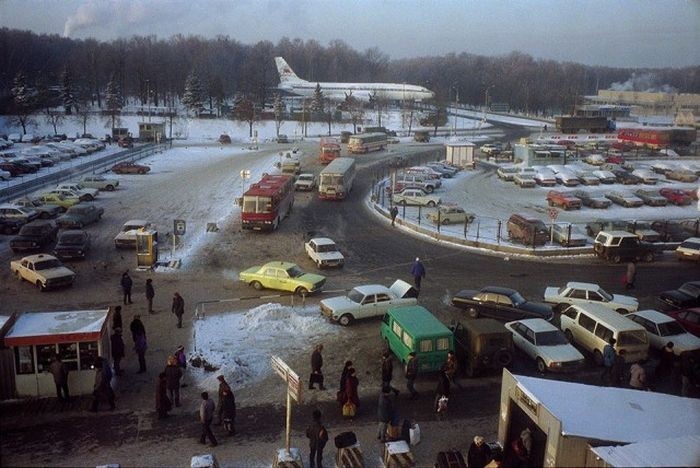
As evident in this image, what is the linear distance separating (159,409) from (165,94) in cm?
10496

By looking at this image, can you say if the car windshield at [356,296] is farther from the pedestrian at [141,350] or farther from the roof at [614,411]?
the roof at [614,411]

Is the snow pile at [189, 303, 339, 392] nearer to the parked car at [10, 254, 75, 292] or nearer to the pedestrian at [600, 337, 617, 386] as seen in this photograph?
the parked car at [10, 254, 75, 292]

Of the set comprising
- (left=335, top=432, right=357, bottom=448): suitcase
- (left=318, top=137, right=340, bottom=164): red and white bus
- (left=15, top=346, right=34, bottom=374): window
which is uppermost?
(left=318, top=137, right=340, bottom=164): red and white bus

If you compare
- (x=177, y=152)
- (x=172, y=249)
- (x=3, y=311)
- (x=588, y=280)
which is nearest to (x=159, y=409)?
(x=3, y=311)

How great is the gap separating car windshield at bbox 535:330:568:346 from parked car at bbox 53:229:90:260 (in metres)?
18.1

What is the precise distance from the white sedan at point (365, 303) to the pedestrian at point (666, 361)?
22.8 feet

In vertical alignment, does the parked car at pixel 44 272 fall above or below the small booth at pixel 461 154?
below

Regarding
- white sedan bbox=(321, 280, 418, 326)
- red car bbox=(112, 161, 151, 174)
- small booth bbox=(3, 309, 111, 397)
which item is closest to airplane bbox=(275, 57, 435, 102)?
red car bbox=(112, 161, 151, 174)

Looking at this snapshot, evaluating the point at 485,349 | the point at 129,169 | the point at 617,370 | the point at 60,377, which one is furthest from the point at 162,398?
the point at 129,169

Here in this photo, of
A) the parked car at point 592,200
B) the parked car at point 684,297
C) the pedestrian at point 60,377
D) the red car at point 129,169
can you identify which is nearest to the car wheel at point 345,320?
the pedestrian at point 60,377

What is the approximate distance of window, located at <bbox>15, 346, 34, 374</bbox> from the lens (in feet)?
44.1

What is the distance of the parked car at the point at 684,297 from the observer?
65.7 ft

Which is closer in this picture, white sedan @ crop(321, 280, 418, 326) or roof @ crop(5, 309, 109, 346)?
roof @ crop(5, 309, 109, 346)

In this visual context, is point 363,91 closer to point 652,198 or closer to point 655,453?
point 652,198
